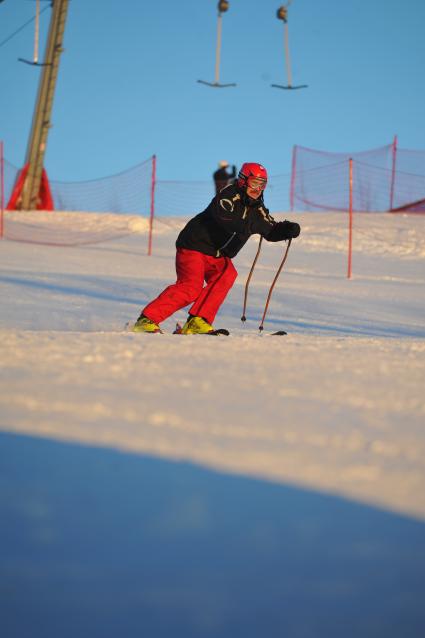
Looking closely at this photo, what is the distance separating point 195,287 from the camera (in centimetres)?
684

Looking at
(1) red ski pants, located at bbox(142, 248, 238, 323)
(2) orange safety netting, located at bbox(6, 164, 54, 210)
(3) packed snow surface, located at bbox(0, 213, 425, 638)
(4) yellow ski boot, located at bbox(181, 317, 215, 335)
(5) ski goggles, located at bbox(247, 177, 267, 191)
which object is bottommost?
(2) orange safety netting, located at bbox(6, 164, 54, 210)

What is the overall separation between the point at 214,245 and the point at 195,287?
0.35 metres

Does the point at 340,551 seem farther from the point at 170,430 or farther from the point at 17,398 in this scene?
the point at 17,398

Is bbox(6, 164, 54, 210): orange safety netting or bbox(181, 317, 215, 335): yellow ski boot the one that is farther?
bbox(6, 164, 54, 210): orange safety netting

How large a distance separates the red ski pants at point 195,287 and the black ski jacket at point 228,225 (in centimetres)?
8

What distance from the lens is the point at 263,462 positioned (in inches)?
101

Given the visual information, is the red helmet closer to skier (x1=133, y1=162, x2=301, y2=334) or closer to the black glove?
skier (x1=133, y1=162, x2=301, y2=334)

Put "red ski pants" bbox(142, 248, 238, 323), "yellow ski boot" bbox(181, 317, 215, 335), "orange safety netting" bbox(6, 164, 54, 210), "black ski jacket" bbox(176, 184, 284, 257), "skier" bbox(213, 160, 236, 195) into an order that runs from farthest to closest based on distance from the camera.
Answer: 1. "orange safety netting" bbox(6, 164, 54, 210)
2. "skier" bbox(213, 160, 236, 195)
3. "yellow ski boot" bbox(181, 317, 215, 335)
4. "red ski pants" bbox(142, 248, 238, 323)
5. "black ski jacket" bbox(176, 184, 284, 257)

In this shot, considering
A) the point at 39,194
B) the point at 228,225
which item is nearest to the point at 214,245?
the point at 228,225

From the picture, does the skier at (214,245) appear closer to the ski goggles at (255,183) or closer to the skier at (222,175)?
the ski goggles at (255,183)

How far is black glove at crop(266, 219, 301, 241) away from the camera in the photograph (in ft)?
22.2

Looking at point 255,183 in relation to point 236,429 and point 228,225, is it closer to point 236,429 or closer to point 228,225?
point 228,225

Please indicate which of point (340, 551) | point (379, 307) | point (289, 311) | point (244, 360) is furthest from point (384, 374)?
point (379, 307)

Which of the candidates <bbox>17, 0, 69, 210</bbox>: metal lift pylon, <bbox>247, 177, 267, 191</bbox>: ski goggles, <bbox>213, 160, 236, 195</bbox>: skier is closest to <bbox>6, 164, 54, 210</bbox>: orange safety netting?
<bbox>17, 0, 69, 210</bbox>: metal lift pylon
